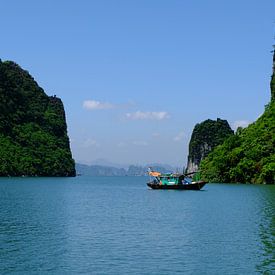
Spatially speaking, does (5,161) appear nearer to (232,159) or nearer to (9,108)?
(9,108)

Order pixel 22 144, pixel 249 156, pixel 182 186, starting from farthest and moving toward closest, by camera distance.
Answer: pixel 22 144, pixel 249 156, pixel 182 186

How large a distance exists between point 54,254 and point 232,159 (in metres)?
86.8

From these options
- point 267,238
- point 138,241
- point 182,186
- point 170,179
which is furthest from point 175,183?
point 138,241

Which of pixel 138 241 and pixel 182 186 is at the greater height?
pixel 182 186

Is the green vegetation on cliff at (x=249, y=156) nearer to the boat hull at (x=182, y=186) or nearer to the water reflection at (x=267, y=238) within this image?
the boat hull at (x=182, y=186)

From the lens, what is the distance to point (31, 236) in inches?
1367

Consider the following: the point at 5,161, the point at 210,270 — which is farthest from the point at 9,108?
the point at 210,270

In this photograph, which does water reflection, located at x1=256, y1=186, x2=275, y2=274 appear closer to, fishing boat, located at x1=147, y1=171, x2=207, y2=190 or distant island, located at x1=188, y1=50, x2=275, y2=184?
fishing boat, located at x1=147, y1=171, x2=207, y2=190

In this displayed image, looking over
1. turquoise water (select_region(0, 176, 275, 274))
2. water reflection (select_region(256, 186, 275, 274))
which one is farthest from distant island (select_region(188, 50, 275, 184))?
turquoise water (select_region(0, 176, 275, 274))

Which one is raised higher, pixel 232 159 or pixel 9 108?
pixel 9 108

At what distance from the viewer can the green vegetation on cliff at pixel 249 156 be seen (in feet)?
341

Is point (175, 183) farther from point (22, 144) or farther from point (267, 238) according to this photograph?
point (22, 144)

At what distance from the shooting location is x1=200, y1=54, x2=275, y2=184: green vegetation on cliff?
4092 inches

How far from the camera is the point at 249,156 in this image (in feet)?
350
